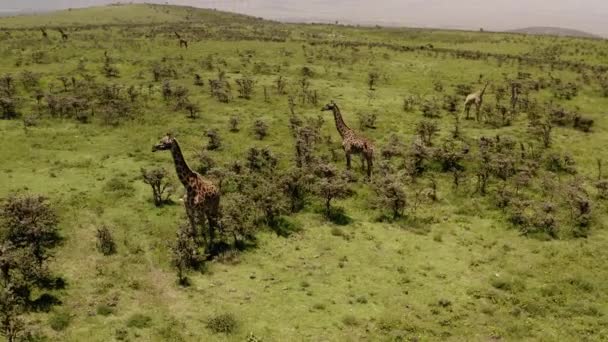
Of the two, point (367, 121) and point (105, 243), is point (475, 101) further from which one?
point (105, 243)

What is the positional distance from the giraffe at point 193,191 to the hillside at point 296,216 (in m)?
0.11

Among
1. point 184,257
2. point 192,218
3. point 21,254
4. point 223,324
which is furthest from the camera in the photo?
point 192,218

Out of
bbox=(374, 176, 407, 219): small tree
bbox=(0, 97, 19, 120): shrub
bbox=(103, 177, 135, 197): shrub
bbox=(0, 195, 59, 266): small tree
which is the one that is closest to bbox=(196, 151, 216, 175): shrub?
bbox=(103, 177, 135, 197): shrub

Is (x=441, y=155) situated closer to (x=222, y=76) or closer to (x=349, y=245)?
(x=349, y=245)

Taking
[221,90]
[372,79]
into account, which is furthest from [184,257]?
[372,79]

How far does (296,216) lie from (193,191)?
5063 mm

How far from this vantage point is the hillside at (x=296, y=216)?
1524 centimetres

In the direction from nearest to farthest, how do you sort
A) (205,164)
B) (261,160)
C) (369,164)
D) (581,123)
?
(369,164) → (205,164) → (261,160) → (581,123)

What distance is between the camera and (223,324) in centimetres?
1459

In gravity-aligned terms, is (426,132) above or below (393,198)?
above

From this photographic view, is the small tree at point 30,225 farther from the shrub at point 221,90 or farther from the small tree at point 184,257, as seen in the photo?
the shrub at point 221,90

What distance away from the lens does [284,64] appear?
58.6m

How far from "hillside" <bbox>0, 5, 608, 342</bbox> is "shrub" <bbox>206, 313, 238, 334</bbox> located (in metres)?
0.06

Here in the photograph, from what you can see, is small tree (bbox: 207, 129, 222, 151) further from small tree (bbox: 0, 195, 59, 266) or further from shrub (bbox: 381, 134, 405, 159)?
small tree (bbox: 0, 195, 59, 266)
